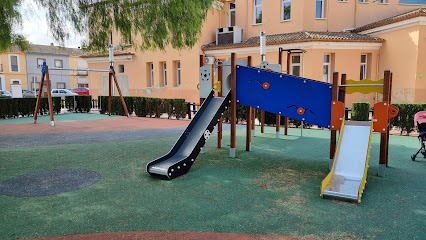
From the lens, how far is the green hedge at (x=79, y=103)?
1886 centimetres

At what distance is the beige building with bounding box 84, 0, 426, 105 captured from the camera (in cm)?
1551

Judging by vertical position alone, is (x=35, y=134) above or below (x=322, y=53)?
below

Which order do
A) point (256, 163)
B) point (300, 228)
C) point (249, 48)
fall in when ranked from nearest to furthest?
point (300, 228) < point (256, 163) < point (249, 48)

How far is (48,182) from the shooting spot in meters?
5.05

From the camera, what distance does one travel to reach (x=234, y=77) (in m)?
6.68

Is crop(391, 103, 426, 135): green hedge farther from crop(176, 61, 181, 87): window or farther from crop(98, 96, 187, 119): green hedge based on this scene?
crop(176, 61, 181, 87): window

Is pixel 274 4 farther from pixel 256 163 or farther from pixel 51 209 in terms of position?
pixel 51 209

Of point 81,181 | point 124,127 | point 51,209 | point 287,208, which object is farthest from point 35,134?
point 287,208

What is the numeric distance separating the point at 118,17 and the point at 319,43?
42.0ft

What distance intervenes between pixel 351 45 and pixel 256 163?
13.5 meters

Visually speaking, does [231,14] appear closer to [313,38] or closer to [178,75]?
[178,75]

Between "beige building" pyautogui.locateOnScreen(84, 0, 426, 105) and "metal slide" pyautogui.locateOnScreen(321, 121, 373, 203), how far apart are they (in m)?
9.63

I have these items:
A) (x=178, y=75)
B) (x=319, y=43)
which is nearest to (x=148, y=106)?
(x=178, y=75)

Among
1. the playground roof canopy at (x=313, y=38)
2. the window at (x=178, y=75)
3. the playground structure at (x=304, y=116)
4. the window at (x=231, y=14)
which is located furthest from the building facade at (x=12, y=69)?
the playground structure at (x=304, y=116)
